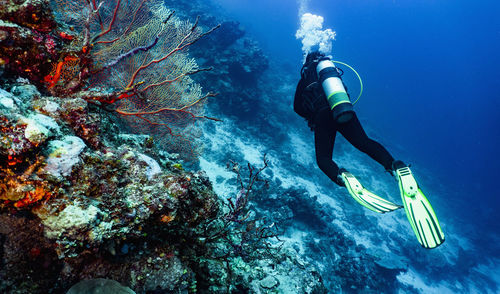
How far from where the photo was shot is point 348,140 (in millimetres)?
3689

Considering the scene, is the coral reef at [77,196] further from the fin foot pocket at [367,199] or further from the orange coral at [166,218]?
the fin foot pocket at [367,199]

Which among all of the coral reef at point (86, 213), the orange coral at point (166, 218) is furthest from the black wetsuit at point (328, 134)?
the orange coral at point (166, 218)

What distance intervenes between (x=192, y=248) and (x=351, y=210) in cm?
1169

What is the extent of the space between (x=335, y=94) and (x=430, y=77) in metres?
108

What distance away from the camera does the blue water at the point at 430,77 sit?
24767 millimetres

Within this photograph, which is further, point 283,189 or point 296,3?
point 296,3

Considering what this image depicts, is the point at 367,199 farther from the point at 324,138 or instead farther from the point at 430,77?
the point at 430,77

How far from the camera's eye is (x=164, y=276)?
1571mm

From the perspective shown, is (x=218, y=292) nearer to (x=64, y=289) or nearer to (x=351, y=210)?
(x=64, y=289)

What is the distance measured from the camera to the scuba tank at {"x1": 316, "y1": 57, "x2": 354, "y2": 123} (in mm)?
3270

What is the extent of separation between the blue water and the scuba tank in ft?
68.7

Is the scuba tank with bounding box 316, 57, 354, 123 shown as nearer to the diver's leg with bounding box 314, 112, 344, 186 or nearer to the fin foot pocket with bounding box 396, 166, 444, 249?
the diver's leg with bounding box 314, 112, 344, 186

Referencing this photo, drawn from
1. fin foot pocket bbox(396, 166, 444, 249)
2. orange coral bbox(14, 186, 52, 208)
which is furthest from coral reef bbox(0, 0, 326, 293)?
fin foot pocket bbox(396, 166, 444, 249)

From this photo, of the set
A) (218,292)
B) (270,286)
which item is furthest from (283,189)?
(218,292)
